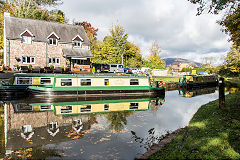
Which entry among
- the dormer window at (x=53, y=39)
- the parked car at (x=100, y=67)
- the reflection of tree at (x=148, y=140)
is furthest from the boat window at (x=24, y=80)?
the parked car at (x=100, y=67)

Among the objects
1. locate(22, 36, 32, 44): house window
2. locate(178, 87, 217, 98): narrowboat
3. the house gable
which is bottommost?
locate(178, 87, 217, 98): narrowboat

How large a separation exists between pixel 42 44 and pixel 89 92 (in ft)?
67.3

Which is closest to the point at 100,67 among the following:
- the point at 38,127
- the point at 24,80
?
the point at 24,80

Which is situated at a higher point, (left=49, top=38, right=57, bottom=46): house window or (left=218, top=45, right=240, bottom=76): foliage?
(left=49, top=38, right=57, bottom=46): house window

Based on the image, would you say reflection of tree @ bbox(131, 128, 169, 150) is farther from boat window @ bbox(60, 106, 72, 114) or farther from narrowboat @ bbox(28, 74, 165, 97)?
narrowboat @ bbox(28, 74, 165, 97)

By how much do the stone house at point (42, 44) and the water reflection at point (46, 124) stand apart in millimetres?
18255

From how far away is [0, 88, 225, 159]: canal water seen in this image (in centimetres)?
718

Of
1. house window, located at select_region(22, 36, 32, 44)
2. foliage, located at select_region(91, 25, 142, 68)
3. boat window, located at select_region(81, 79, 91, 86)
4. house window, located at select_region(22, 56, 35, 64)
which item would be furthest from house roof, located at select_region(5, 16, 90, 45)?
boat window, located at select_region(81, 79, 91, 86)

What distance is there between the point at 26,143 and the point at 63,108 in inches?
300

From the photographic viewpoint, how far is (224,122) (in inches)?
344

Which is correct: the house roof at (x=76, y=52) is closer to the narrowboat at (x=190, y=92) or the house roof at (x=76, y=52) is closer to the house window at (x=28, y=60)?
the house window at (x=28, y=60)

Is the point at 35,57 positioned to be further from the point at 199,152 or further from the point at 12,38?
the point at 199,152

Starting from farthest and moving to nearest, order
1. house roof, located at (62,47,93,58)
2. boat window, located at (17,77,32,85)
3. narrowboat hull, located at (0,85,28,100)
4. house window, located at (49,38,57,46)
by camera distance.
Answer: house window, located at (49,38,57,46)
house roof, located at (62,47,93,58)
boat window, located at (17,77,32,85)
narrowboat hull, located at (0,85,28,100)

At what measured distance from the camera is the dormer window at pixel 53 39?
115 ft
